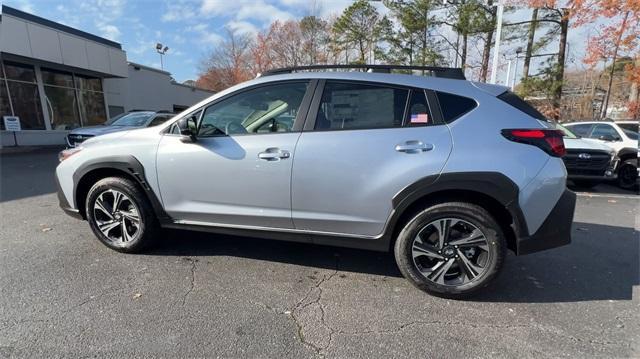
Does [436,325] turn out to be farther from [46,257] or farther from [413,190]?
[46,257]

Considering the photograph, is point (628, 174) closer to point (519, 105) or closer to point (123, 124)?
point (519, 105)

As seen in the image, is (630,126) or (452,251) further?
(630,126)

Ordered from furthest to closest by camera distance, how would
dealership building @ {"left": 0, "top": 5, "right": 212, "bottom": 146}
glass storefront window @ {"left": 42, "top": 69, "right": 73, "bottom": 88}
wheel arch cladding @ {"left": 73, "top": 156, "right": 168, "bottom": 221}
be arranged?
1. glass storefront window @ {"left": 42, "top": 69, "right": 73, "bottom": 88}
2. dealership building @ {"left": 0, "top": 5, "right": 212, "bottom": 146}
3. wheel arch cladding @ {"left": 73, "top": 156, "right": 168, "bottom": 221}

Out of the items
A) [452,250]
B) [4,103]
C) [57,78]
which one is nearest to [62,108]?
[57,78]

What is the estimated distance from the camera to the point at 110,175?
11.6 ft

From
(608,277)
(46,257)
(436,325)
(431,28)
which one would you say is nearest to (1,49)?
(46,257)

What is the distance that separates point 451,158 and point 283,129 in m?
1.42

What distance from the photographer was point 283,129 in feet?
9.78

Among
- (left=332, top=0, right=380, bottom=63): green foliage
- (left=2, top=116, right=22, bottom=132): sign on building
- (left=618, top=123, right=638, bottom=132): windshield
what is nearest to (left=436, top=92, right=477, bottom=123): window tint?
(left=618, top=123, right=638, bottom=132): windshield

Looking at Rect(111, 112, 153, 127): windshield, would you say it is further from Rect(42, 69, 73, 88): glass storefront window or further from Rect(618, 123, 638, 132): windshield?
Rect(618, 123, 638, 132): windshield

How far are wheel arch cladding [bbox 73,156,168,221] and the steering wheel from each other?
0.94 meters

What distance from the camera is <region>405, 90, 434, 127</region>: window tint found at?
8.87 feet

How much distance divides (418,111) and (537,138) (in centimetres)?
91

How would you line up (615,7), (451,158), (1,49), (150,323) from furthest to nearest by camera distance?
(615,7), (1,49), (451,158), (150,323)
